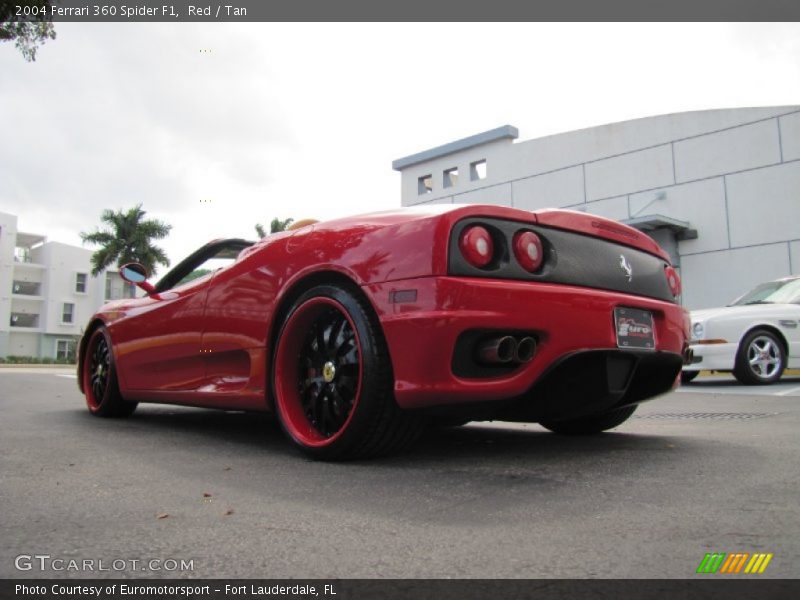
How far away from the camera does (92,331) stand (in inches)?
196

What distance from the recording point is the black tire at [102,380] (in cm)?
461

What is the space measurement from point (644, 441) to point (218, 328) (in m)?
2.21

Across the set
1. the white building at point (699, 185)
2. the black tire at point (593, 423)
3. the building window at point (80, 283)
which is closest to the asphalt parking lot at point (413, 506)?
the black tire at point (593, 423)

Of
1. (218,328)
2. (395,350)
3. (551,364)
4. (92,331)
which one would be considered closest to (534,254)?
(551,364)

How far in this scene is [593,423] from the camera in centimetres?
358

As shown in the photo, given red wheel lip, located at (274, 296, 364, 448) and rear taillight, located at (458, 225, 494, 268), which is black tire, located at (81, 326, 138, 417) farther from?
rear taillight, located at (458, 225, 494, 268)

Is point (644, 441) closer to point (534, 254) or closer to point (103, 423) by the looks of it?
point (534, 254)

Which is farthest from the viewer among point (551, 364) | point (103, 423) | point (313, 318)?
point (103, 423)

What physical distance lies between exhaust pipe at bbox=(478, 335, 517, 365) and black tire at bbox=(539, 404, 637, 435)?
1.29 m

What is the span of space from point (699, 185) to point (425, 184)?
11.9 meters

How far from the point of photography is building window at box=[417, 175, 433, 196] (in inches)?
1094

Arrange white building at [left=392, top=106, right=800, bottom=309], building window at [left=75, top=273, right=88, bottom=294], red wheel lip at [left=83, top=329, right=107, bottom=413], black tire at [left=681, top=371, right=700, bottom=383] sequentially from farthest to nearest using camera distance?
building window at [left=75, top=273, right=88, bottom=294], white building at [left=392, top=106, right=800, bottom=309], black tire at [left=681, top=371, right=700, bottom=383], red wheel lip at [left=83, top=329, right=107, bottom=413]

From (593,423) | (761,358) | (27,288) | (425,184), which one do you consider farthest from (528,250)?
(27,288)

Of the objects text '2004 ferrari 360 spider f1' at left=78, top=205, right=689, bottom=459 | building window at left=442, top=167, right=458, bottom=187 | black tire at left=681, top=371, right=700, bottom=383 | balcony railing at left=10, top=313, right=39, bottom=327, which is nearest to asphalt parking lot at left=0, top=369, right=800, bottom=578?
text '2004 ferrari 360 spider f1' at left=78, top=205, right=689, bottom=459
